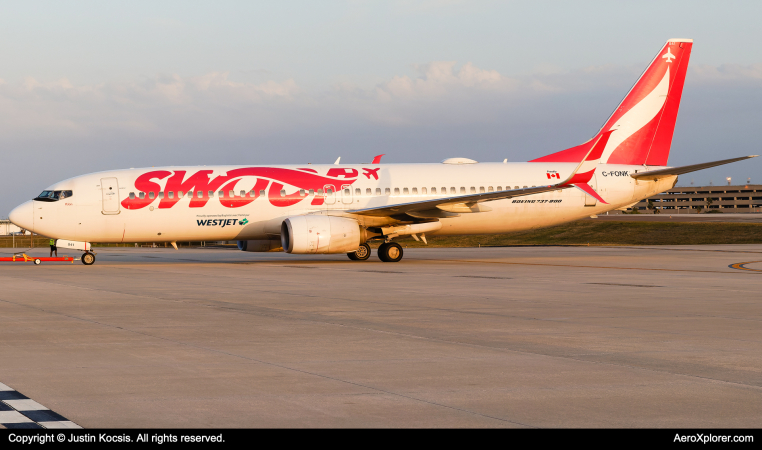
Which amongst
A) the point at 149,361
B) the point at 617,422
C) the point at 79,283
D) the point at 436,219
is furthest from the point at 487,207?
the point at 617,422

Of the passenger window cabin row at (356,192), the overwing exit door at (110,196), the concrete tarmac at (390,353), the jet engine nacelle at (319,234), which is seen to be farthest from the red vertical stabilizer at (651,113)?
the overwing exit door at (110,196)

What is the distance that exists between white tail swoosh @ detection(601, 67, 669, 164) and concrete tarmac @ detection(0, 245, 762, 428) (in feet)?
47.8

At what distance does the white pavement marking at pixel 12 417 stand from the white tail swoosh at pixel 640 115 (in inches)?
1176

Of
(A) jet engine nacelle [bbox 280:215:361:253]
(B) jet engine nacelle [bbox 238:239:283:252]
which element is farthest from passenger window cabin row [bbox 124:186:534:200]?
(B) jet engine nacelle [bbox 238:239:283:252]

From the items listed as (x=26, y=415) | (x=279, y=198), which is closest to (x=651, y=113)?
(x=279, y=198)

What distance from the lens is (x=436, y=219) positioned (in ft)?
101

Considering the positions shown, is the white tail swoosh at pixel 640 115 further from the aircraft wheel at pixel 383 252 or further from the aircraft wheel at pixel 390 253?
the aircraft wheel at pixel 383 252

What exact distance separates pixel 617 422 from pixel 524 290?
12084 millimetres

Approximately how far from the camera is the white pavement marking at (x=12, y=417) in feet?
20.5

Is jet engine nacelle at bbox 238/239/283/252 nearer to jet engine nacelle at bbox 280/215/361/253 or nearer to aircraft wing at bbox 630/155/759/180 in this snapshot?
jet engine nacelle at bbox 280/215/361/253

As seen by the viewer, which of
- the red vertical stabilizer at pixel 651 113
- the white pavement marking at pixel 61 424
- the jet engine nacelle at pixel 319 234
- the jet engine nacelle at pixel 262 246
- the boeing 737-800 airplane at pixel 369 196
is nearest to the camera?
the white pavement marking at pixel 61 424

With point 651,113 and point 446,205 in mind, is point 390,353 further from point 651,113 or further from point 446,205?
point 651,113
